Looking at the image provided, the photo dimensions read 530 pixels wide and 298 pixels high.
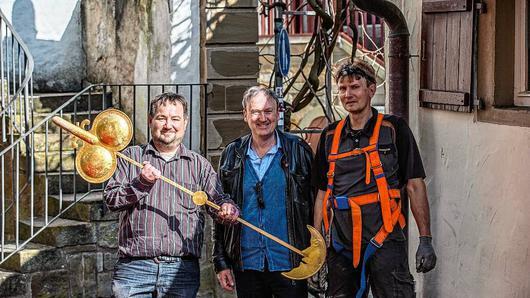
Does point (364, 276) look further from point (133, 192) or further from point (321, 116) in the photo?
point (321, 116)

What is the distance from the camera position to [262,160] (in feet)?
19.0

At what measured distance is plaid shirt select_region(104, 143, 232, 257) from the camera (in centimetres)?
551

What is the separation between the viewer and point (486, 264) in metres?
6.21

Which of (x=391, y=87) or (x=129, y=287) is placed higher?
(x=391, y=87)

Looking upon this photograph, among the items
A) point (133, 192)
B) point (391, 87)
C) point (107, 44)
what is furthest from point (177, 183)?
point (107, 44)

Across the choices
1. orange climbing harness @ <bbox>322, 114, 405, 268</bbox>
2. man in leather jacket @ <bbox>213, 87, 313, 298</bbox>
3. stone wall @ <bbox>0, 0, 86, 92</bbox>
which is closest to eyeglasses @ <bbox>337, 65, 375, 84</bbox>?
orange climbing harness @ <bbox>322, 114, 405, 268</bbox>

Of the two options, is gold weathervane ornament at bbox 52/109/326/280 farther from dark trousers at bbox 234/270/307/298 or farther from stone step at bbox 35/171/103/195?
stone step at bbox 35/171/103/195

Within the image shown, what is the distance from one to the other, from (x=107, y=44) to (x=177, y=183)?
630cm

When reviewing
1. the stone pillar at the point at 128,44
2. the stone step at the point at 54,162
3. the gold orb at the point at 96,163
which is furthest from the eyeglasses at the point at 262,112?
the stone step at the point at 54,162

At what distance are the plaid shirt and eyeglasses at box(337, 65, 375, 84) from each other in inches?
36.8

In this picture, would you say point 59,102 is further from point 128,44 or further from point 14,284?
point 14,284

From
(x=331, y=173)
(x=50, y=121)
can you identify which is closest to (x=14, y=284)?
(x=50, y=121)

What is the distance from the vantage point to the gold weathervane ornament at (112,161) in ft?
18.0

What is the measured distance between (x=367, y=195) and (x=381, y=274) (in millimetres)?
433
